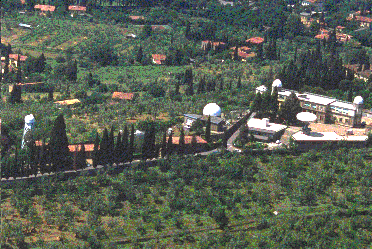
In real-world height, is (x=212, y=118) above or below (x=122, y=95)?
above

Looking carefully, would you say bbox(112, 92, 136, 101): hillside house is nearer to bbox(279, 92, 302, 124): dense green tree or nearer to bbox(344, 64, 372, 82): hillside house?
bbox(279, 92, 302, 124): dense green tree

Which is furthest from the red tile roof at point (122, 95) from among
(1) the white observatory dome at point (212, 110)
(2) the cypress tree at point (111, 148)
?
(2) the cypress tree at point (111, 148)

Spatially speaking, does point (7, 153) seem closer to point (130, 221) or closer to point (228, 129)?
point (130, 221)

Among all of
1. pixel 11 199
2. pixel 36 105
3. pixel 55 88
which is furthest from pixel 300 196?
pixel 55 88

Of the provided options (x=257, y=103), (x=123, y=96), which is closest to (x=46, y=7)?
(x=123, y=96)

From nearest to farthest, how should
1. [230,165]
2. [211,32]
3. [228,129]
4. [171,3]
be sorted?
1. [230,165]
2. [228,129]
3. [211,32]
4. [171,3]

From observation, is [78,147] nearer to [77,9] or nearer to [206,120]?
[206,120]

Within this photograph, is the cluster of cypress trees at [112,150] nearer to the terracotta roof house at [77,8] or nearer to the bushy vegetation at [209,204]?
the bushy vegetation at [209,204]
